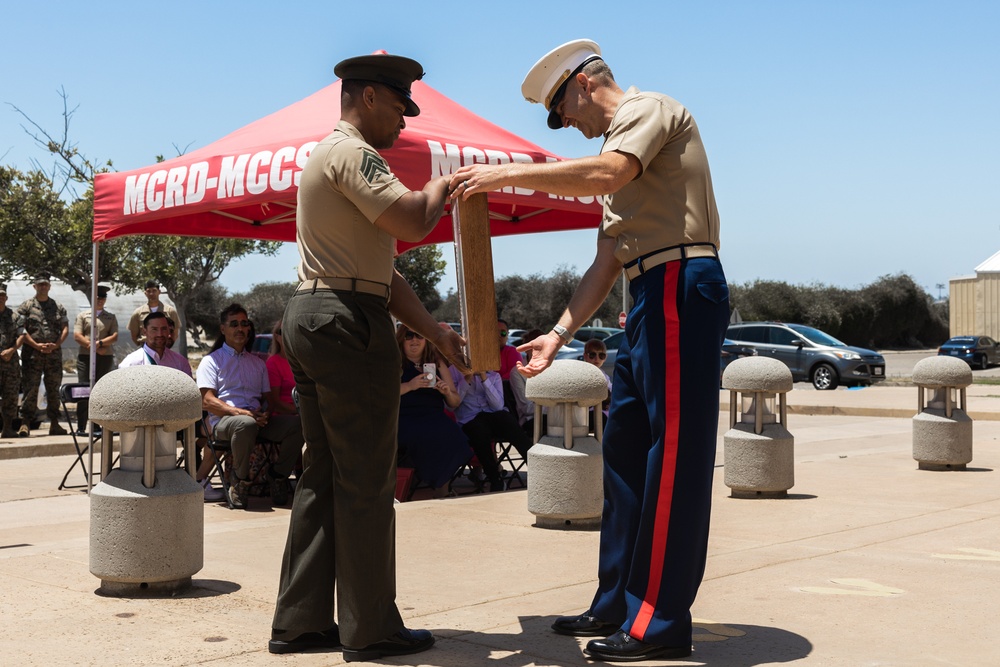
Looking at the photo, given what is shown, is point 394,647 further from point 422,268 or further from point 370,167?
point 422,268

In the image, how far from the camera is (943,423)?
9906 mm

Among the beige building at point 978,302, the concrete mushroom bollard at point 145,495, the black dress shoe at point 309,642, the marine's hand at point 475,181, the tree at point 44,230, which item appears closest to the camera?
the marine's hand at point 475,181

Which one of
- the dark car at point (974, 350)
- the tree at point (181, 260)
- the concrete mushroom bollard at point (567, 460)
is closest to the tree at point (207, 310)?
the tree at point (181, 260)

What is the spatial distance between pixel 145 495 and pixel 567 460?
272cm

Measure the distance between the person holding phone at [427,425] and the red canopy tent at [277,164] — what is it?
4.52 feet

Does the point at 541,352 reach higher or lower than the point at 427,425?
higher

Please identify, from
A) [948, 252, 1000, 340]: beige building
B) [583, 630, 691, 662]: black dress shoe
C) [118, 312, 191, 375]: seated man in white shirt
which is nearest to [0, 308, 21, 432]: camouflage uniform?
[118, 312, 191, 375]: seated man in white shirt

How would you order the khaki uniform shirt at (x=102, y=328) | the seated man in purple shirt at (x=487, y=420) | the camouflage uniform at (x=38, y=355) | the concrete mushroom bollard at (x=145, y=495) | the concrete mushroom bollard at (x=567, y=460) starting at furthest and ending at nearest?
the camouflage uniform at (x=38, y=355) → the khaki uniform shirt at (x=102, y=328) → the seated man in purple shirt at (x=487, y=420) → the concrete mushroom bollard at (x=567, y=460) → the concrete mushroom bollard at (x=145, y=495)

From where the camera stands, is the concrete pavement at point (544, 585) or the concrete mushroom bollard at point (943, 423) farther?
the concrete mushroom bollard at point (943, 423)

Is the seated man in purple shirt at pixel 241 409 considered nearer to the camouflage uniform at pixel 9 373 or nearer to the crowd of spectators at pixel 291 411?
the crowd of spectators at pixel 291 411

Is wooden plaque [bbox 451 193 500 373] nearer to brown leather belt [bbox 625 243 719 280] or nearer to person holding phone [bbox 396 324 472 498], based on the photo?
brown leather belt [bbox 625 243 719 280]

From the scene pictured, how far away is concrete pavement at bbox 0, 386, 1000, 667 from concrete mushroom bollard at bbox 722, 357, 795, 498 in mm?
156

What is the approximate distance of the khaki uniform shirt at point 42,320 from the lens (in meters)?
14.2

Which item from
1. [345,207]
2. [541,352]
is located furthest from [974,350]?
[345,207]
